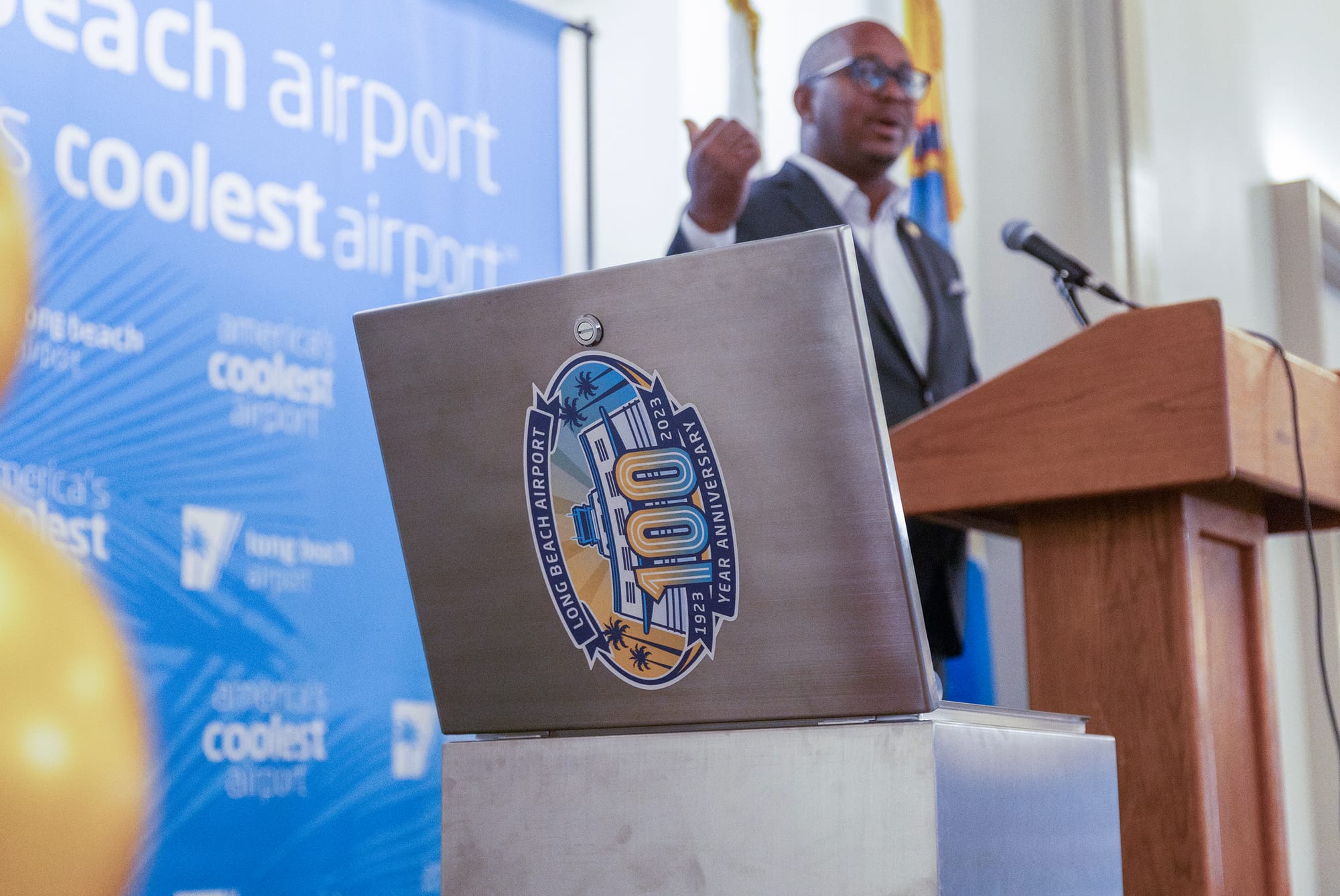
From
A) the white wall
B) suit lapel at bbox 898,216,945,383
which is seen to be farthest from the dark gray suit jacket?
the white wall

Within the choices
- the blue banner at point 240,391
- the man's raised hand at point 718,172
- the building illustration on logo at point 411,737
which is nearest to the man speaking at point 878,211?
the man's raised hand at point 718,172

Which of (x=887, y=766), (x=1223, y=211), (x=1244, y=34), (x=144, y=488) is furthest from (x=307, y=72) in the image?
(x=1244, y=34)

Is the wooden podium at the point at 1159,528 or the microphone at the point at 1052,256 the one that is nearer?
the wooden podium at the point at 1159,528

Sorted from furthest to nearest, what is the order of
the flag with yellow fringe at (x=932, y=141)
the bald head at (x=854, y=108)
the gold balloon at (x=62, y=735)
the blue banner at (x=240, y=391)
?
1. the flag with yellow fringe at (x=932, y=141)
2. the bald head at (x=854, y=108)
3. the blue banner at (x=240, y=391)
4. the gold balloon at (x=62, y=735)

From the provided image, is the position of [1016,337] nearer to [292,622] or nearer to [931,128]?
[931,128]

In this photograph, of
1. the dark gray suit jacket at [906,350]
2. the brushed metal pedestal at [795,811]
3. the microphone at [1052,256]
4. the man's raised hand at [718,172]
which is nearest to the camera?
the brushed metal pedestal at [795,811]

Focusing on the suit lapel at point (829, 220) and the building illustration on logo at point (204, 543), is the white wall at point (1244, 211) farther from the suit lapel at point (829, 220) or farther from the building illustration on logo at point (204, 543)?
the building illustration on logo at point (204, 543)

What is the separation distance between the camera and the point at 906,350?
2.62m

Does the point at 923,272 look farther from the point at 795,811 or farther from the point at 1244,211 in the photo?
the point at 795,811

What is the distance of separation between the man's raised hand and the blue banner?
1.69ft

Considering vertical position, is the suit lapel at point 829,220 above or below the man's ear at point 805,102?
below

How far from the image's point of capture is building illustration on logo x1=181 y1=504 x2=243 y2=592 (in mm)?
1652

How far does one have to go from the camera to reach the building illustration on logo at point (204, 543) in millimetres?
1652

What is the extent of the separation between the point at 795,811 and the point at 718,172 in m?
1.66
